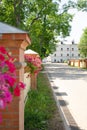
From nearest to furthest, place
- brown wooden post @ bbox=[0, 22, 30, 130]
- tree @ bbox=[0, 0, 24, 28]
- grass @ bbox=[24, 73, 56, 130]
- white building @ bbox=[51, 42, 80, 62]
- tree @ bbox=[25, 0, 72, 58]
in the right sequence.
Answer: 1. brown wooden post @ bbox=[0, 22, 30, 130]
2. grass @ bbox=[24, 73, 56, 130]
3. tree @ bbox=[0, 0, 24, 28]
4. tree @ bbox=[25, 0, 72, 58]
5. white building @ bbox=[51, 42, 80, 62]

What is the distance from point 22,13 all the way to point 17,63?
36.6m

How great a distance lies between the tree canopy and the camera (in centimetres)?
4072

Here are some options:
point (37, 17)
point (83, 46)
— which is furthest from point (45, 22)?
point (83, 46)

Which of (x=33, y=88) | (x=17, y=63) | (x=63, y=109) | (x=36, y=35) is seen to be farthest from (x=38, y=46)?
(x=17, y=63)

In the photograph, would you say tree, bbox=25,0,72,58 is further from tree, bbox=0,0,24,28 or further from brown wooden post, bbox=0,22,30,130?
brown wooden post, bbox=0,22,30,130

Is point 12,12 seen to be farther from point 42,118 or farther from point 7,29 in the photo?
point 7,29

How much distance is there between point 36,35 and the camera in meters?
45.8

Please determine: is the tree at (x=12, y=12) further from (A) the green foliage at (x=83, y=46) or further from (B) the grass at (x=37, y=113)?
(A) the green foliage at (x=83, y=46)

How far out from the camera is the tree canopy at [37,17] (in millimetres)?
40719

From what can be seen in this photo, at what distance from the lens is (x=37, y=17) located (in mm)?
43312

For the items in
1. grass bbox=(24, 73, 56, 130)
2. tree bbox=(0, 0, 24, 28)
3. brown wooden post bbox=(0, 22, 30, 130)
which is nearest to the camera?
brown wooden post bbox=(0, 22, 30, 130)

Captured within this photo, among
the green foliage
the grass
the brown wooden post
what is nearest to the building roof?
the brown wooden post

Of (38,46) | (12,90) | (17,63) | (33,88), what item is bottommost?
(38,46)

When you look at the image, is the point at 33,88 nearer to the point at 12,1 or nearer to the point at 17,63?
the point at 17,63
